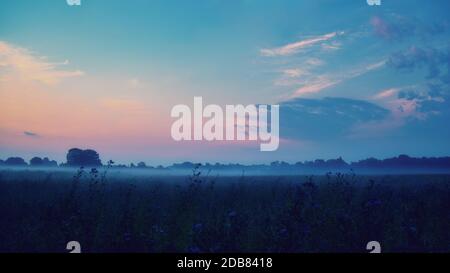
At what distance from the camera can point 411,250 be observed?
5.70 meters

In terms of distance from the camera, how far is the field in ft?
18.7

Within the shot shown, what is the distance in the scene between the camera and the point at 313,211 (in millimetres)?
6438

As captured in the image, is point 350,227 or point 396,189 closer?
point 350,227

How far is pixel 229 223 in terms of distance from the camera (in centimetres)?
625

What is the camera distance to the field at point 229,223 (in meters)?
5.69

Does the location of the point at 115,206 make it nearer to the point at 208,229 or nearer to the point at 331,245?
the point at 208,229
